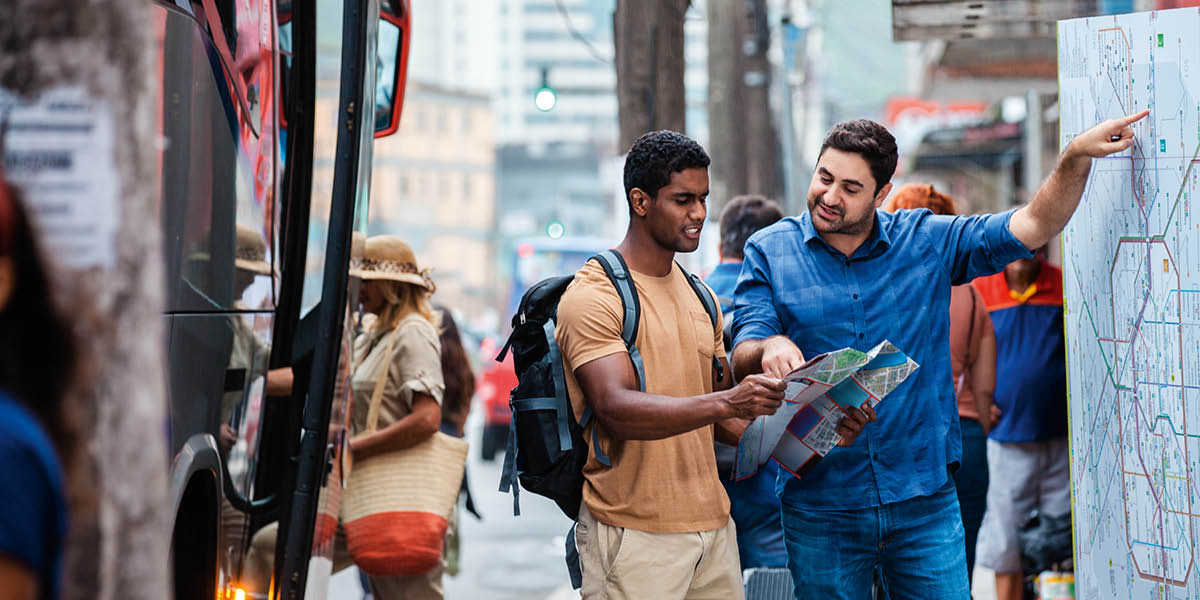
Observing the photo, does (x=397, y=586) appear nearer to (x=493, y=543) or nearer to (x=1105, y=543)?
(x=1105, y=543)

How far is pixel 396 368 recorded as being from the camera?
5.31 meters

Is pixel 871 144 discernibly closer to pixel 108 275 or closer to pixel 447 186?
pixel 108 275

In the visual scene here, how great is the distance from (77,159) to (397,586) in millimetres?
4020

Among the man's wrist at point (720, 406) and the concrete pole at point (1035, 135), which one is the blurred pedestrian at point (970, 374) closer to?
the man's wrist at point (720, 406)

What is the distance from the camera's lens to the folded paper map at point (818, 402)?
3.19m

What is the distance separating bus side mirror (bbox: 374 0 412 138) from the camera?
5.73 meters

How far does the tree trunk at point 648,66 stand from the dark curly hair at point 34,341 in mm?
7310

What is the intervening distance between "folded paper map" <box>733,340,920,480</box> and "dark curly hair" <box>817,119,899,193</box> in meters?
0.65

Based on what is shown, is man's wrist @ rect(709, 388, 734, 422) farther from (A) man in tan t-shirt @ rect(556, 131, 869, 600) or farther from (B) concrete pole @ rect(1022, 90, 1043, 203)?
(B) concrete pole @ rect(1022, 90, 1043, 203)

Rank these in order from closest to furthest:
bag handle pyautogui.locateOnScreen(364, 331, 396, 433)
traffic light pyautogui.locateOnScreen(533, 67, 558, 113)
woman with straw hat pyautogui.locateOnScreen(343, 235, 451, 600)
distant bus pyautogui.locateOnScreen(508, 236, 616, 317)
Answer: woman with straw hat pyautogui.locateOnScreen(343, 235, 451, 600) → bag handle pyautogui.locateOnScreen(364, 331, 396, 433) → traffic light pyautogui.locateOnScreen(533, 67, 558, 113) → distant bus pyautogui.locateOnScreen(508, 236, 616, 317)

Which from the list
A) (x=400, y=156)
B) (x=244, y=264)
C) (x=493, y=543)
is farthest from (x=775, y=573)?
(x=400, y=156)

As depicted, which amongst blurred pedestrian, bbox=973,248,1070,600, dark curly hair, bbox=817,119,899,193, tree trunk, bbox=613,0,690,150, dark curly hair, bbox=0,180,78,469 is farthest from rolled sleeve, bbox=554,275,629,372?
tree trunk, bbox=613,0,690,150

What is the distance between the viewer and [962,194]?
3606 centimetres

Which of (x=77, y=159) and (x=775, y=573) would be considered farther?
(x=775, y=573)
